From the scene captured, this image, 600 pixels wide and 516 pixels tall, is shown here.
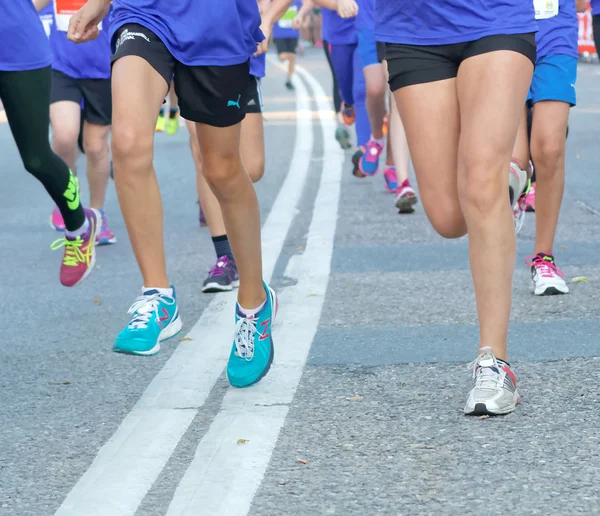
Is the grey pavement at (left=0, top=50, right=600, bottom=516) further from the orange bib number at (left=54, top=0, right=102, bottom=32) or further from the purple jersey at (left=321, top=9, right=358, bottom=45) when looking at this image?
the purple jersey at (left=321, top=9, right=358, bottom=45)

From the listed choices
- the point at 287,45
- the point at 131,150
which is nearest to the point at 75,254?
the point at 131,150

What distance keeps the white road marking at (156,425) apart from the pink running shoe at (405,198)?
2477 millimetres

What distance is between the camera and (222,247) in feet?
21.1

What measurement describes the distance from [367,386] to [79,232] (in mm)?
2102

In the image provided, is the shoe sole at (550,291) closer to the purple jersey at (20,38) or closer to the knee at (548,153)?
the knee at (548,153)

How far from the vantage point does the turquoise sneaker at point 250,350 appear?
14.2 feet

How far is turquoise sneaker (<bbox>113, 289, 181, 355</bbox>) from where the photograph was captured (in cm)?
414

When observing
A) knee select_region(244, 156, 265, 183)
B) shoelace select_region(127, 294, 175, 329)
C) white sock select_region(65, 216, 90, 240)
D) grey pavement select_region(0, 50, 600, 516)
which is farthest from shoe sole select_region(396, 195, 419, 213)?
shoelace select_region(127, 294, 175, 329)

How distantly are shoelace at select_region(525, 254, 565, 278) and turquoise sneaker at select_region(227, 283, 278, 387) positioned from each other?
A: 5.78 feet

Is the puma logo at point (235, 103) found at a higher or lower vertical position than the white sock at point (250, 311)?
higher

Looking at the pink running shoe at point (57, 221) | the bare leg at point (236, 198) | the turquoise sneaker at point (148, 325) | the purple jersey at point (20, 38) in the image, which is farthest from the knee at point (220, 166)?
the pink running shoe at point (57, 221)

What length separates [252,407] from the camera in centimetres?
411

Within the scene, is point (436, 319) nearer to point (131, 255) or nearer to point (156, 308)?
point (156, 308)

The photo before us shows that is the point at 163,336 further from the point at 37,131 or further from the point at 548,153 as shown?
the point at 548,153
